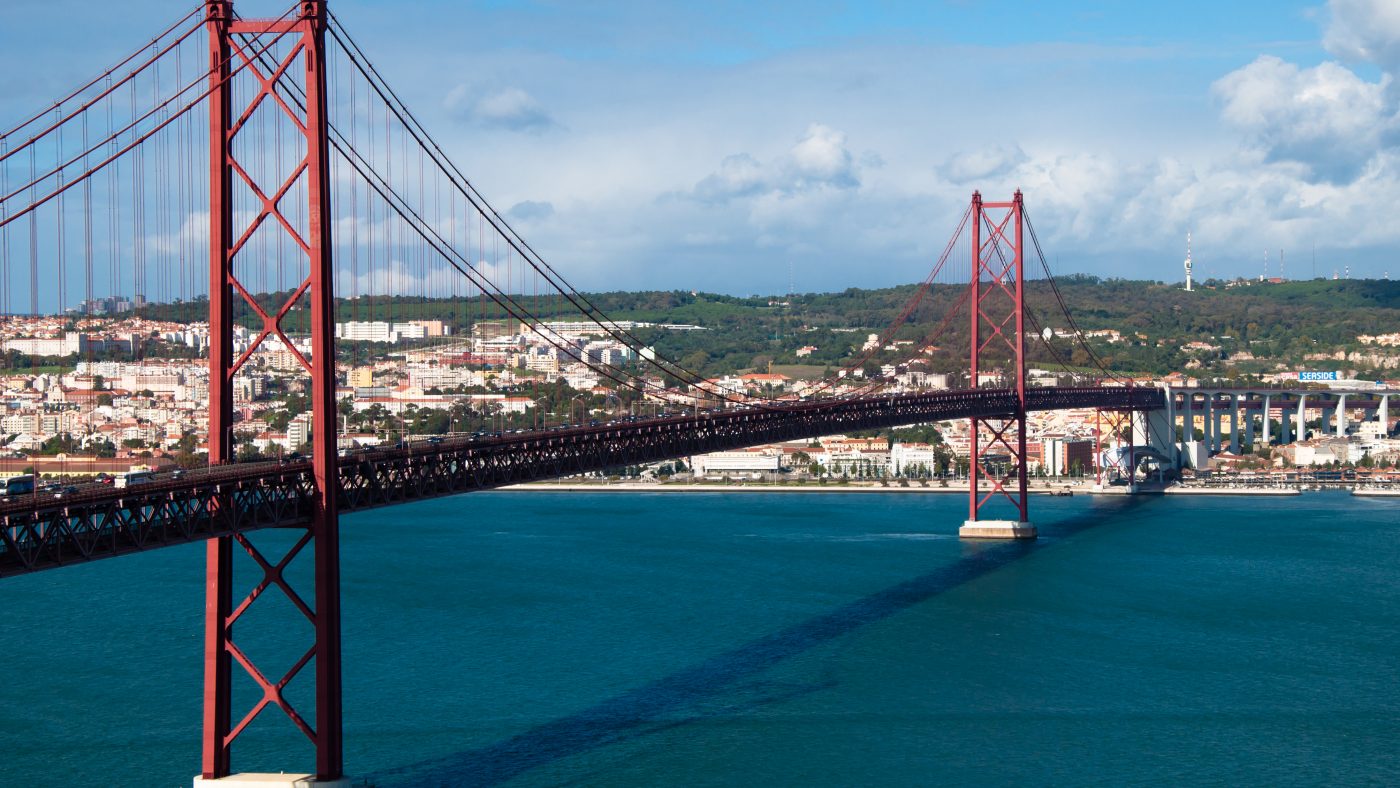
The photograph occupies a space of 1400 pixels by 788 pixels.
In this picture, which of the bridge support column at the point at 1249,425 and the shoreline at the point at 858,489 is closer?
the shoreline at the point at 858,489

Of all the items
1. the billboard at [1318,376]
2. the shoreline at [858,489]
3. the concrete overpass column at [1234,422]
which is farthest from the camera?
the billboard at [1318,376]

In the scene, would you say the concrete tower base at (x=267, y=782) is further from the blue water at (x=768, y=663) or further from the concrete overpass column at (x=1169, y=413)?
the concrete overpass column at (x=1169, y=413)

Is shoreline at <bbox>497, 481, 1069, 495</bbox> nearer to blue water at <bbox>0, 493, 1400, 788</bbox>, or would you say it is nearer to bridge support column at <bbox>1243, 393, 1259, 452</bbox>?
bridge support column at <bbox>1243, 393, 1259, 452</bbox>

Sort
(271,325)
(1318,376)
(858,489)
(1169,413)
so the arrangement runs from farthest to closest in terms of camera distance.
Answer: (1318,376), (1169,413), (858,489), (271,325)

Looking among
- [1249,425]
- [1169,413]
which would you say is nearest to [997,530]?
[1169,413]

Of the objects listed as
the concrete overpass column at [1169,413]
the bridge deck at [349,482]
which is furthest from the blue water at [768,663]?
the concrete overpass column at [1169,413]

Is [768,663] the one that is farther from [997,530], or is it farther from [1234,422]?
[1234,422]

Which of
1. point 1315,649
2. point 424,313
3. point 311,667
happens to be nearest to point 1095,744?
point 1315,649
